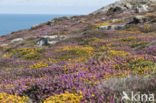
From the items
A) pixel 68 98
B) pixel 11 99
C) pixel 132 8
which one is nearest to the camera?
pixel 68 98

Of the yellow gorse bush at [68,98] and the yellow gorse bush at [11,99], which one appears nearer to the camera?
the yellow gorse bush at [68,98]

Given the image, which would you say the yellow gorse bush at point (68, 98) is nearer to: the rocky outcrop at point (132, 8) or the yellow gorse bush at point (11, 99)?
the yellow gorse bush at point (11, 99)

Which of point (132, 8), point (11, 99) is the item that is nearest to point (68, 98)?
point (11, 99)

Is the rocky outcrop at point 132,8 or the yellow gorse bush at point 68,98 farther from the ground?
the rocky outcrop at point 132,8

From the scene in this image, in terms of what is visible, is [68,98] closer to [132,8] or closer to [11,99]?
[11,99]

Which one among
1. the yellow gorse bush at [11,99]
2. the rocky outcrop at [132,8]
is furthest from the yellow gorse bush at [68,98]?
the rocky outcrop at [132,8]

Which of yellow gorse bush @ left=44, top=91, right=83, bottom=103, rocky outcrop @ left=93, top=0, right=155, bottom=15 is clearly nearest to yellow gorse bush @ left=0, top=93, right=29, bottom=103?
yellow gorse bush @ left=44, top=91, right=83, bottom=103

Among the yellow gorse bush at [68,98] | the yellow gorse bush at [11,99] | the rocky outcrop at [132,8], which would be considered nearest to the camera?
the yellow gorse bush at [68,98]

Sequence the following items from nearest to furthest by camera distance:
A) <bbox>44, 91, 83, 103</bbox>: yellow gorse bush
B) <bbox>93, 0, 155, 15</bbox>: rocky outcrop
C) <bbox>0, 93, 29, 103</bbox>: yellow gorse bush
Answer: <bbox>44, 91, 83, 103</bbox>: yellow gorse bush → <bbox>0, 93, 29, 103</bbox>: yellow gorse bush → <bbox>93, 0, 155, 15</bbox>: rocky outcrop

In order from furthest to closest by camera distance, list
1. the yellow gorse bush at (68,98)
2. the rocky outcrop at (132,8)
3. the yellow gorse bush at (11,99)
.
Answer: the rocky outcrop at (132,8) → the yellow gorse bush at (11,99) → the yellow gorse bush at (68,98)

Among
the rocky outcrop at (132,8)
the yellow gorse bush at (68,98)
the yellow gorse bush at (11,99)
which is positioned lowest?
the yellow gorse bush at (11,99)

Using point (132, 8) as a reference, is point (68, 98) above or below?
below

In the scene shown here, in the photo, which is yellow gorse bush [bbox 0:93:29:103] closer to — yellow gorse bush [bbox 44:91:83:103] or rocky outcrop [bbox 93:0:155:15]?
yellow gorse bush [bbox 44:91:83:103]

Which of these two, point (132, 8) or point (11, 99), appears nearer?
point (11, 99)
